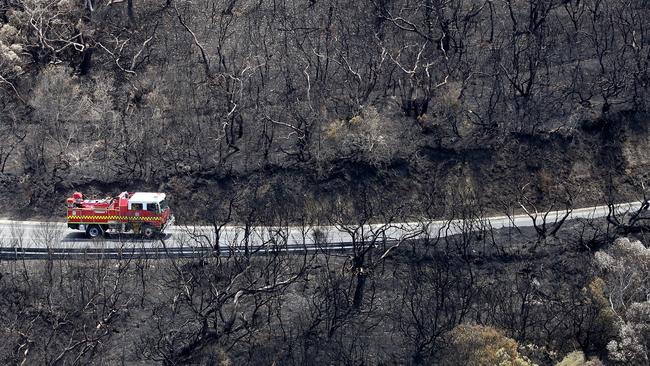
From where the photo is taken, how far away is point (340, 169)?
211 ft

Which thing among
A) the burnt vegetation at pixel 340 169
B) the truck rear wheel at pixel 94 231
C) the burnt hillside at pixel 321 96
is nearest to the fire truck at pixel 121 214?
the truck rear wheel at pixel 94 231

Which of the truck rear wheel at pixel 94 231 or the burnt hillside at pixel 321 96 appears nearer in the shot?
the truck rear wheel at pixel 94 231

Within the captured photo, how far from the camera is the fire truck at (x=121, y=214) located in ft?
193

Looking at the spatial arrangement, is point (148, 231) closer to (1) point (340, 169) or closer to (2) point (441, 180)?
(1) point (340, 169)

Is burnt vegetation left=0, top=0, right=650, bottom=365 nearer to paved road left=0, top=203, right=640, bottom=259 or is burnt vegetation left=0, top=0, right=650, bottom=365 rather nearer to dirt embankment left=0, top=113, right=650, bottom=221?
dirt embankment left=0, top=113, right=650, bottom=221

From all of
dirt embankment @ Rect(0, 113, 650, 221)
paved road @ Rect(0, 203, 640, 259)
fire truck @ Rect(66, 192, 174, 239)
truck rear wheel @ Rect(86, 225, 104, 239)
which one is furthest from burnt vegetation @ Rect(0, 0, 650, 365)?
truck rear wheel @ Rect(86, 225, 104, 239)

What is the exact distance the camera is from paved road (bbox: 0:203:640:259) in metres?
57.2

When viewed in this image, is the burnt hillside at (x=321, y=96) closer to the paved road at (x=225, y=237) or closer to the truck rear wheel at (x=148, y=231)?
the paved road at (x=225, y=237)

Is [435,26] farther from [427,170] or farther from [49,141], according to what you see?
[49,141]

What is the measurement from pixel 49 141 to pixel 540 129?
33634 millimetres

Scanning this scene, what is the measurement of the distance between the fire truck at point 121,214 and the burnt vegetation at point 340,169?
7.03ft

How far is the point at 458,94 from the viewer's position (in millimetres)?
68438

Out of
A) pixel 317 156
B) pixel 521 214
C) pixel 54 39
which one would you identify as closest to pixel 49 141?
pixel 54 39

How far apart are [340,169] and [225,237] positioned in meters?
9.45
